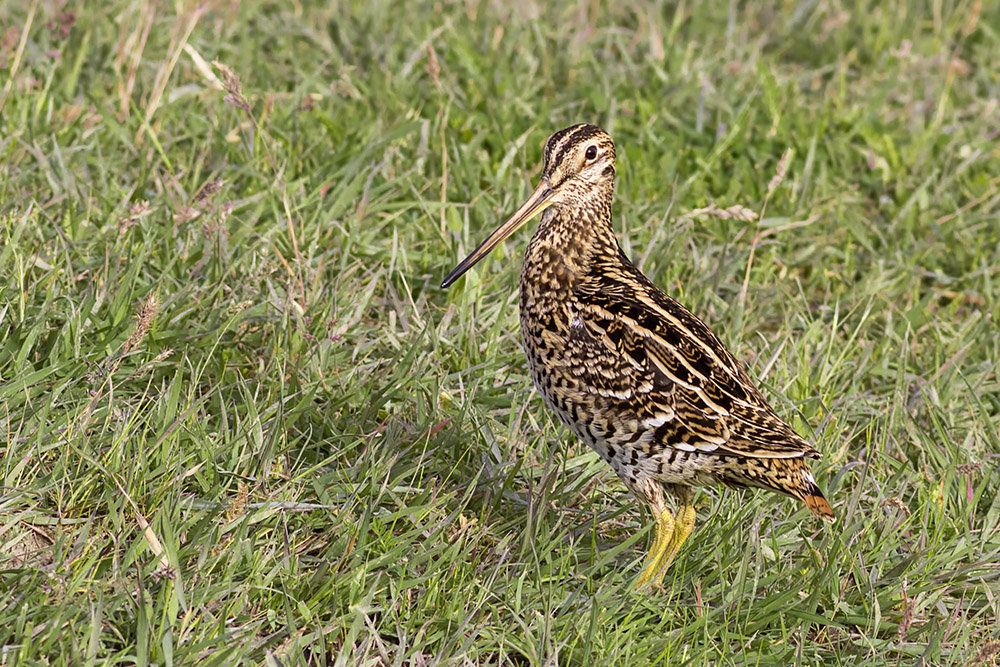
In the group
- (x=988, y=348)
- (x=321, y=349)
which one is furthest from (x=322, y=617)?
(x=988, y=348)

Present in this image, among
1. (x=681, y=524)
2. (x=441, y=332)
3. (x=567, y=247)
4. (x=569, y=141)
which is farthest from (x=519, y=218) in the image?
(x=681, y=524)

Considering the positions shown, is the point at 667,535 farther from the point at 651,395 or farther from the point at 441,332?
the point at 441,332

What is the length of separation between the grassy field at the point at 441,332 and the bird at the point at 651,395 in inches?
8.8

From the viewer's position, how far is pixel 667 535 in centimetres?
414

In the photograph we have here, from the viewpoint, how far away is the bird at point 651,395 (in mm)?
3900

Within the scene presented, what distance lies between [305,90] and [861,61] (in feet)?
11.2

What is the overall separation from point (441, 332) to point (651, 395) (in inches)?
49.4

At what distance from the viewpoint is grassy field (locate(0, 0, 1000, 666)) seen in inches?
149

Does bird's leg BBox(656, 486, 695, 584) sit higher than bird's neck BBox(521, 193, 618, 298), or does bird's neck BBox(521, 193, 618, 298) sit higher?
bird's neck BBox(521, 193, 618, 298)

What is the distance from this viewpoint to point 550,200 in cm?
441

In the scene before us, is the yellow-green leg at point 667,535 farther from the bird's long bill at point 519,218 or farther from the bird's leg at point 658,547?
the bird's long bill at point 519,218

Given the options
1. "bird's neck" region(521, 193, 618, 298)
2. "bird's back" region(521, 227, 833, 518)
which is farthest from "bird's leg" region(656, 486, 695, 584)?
"bird's neck" region(521, 193, 618, 298)

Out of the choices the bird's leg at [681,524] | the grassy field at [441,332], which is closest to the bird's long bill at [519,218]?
the grassy field at [441,332]

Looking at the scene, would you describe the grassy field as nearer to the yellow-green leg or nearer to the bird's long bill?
the yellow-green leg
